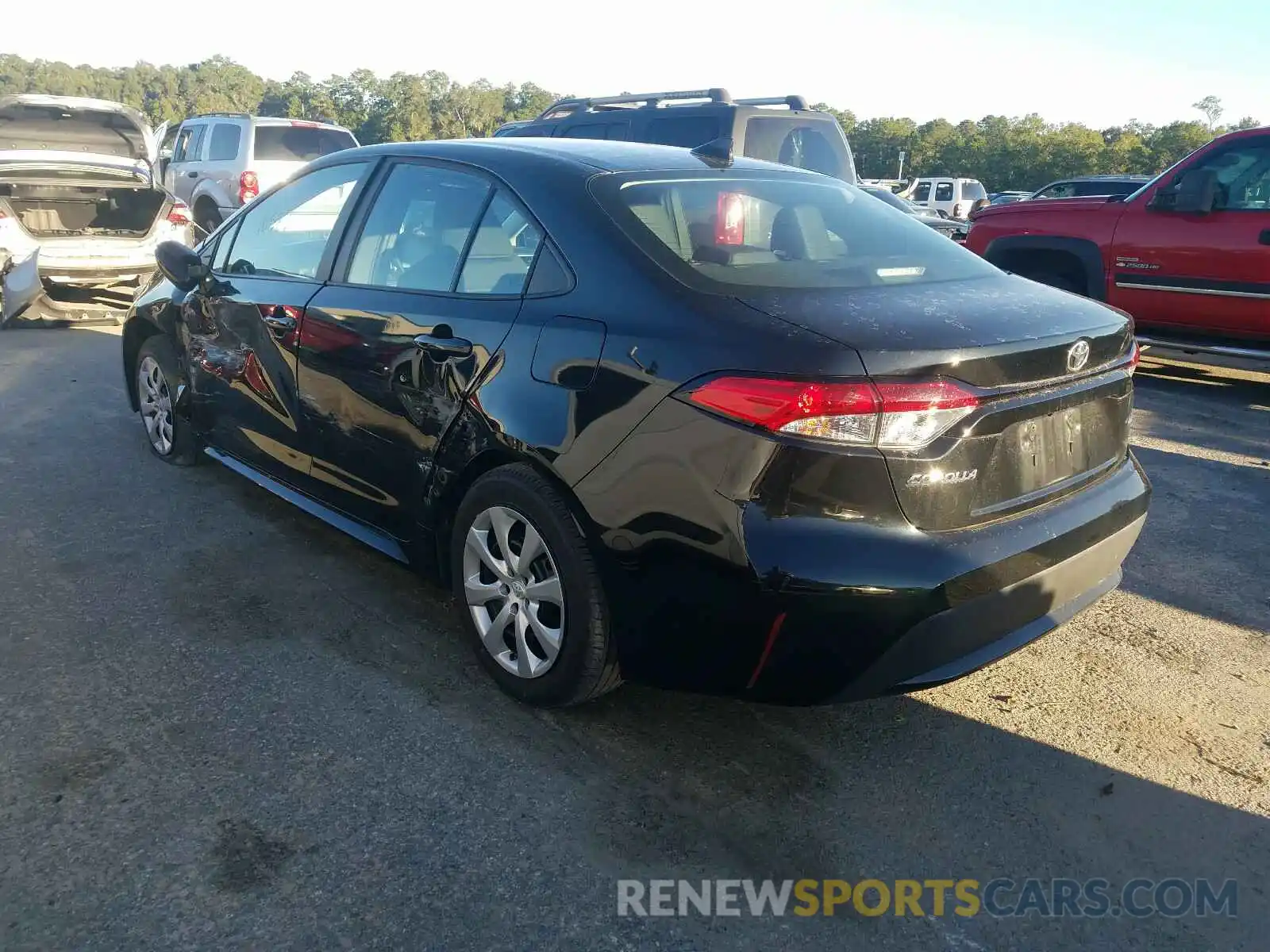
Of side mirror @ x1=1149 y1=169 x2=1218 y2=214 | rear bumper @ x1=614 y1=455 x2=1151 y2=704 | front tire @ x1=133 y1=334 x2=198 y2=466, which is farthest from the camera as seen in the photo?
side mirror @ x1=1149 y1=169 x2=1218 y2=214

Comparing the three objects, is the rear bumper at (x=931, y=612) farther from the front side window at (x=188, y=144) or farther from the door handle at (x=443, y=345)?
the front side window at (x=188, y=144)

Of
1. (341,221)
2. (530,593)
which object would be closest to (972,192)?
(341,221)

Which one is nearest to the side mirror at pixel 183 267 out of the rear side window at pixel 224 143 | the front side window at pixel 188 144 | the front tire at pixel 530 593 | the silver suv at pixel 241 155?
the front tire at pixel 530 593

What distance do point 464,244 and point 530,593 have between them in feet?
3.82

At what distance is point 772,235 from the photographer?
310cm

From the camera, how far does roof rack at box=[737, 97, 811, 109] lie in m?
8.92

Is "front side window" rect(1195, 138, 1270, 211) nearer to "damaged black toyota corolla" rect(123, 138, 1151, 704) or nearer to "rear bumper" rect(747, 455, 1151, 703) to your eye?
"damaged black toyota corolla" rect(123, 138, 1151, 704)

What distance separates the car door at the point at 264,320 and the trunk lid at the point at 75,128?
6178 mm

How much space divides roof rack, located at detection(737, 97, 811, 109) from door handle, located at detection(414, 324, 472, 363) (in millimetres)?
6525

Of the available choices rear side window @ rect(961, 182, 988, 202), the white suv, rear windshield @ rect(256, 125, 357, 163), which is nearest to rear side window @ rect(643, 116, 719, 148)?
rear windshield @ rect(256, 125, 357, 163)

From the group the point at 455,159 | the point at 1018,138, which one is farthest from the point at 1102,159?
the point at 455,159

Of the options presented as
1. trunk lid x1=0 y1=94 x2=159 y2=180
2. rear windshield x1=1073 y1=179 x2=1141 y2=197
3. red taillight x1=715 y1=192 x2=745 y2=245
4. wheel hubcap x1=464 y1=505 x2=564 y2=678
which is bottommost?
wheel hubcap x1=464 y1=505 x2=564 y2=678

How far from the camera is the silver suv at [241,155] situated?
13047 millimetres

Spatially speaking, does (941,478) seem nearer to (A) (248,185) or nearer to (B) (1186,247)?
(B) (1186,247)
